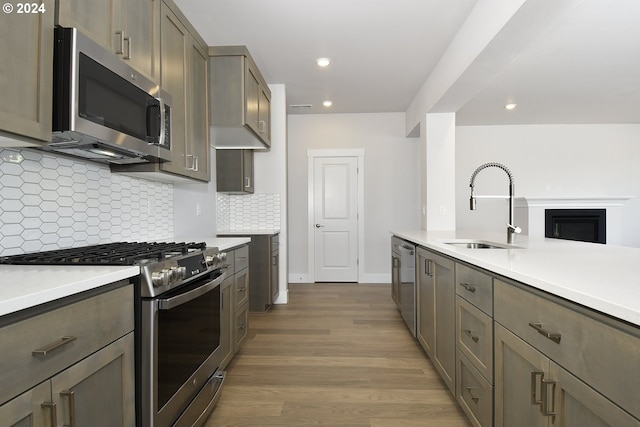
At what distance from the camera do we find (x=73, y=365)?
0.96 metres

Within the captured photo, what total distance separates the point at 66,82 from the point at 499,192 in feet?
20.5

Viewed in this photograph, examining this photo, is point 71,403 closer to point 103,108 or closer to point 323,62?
point 103,108

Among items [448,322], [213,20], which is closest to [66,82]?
[213,20]

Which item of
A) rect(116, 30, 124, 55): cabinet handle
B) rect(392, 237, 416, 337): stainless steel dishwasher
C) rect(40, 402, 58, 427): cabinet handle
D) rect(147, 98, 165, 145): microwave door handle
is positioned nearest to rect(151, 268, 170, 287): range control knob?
rect(40, 402, 58, 427): cabinet handle

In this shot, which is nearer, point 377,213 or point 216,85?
point 216,85

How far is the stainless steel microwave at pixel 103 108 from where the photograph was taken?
4.13ft

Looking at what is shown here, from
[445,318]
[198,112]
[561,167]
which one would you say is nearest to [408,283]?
[445,318]

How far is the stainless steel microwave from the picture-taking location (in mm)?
1260

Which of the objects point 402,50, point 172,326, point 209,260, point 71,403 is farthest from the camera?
point 402,50

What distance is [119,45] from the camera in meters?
1.61

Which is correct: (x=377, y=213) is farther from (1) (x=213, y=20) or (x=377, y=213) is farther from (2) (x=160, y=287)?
(2) (x=160, y=287)

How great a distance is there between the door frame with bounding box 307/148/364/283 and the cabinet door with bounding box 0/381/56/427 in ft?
15.3

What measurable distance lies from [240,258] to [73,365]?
5.63 ft

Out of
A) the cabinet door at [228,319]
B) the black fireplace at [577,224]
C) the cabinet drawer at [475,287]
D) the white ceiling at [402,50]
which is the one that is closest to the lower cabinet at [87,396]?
the cabinet door at [228,319]
